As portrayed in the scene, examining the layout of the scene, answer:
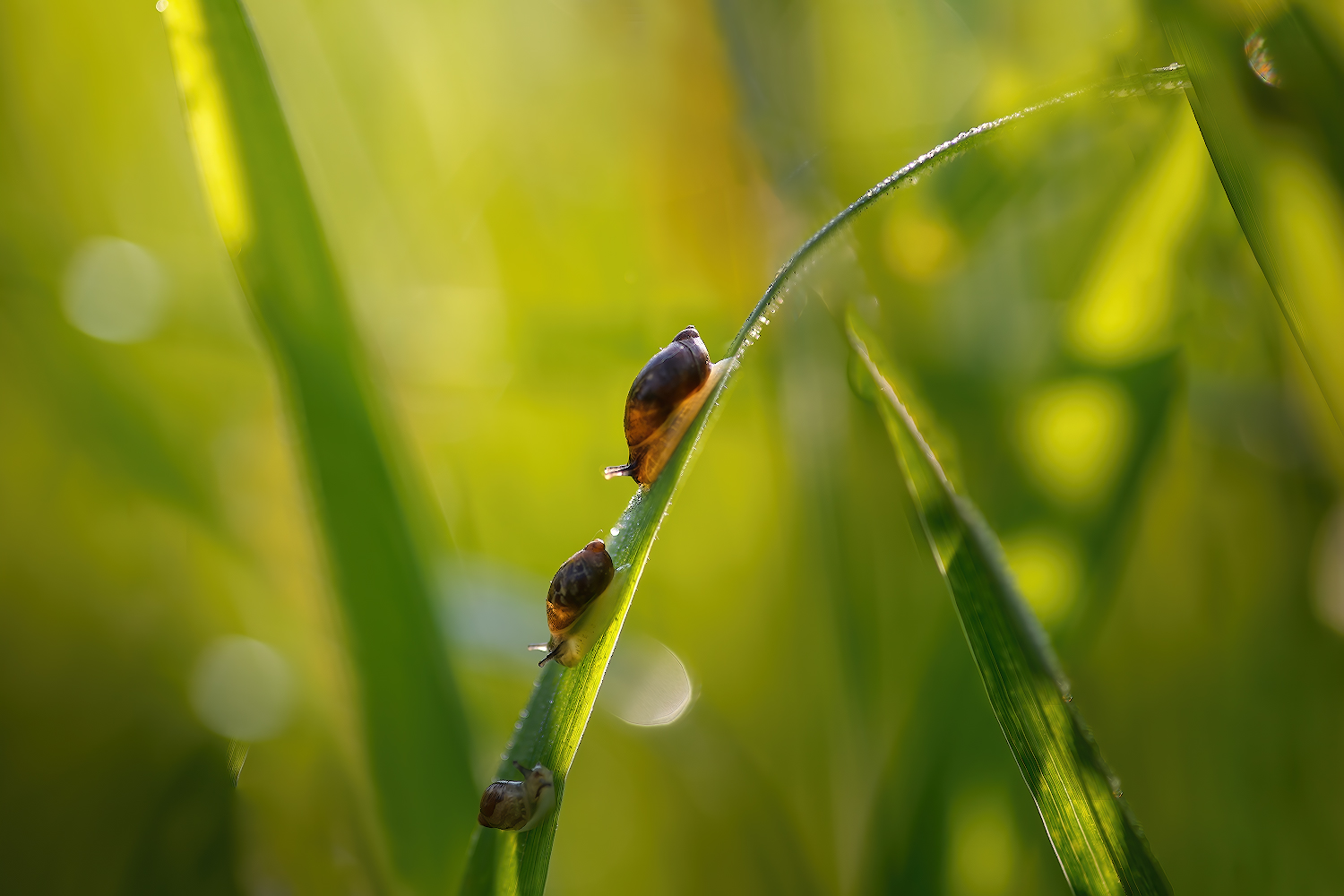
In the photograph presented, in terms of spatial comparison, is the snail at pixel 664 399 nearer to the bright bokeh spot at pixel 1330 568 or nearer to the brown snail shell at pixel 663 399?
the brown snail shell at pixel 663 399

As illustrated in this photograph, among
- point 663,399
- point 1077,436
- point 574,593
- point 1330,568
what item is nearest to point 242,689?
point 574,593

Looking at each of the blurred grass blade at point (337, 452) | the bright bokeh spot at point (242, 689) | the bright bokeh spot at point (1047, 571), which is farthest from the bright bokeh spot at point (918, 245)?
the bright bokeh spot at point (242, 689)

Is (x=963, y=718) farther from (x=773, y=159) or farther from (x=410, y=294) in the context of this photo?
(x=410, y=294)

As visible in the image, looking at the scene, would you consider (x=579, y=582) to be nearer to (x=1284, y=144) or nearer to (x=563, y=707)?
(x=563, y=707)

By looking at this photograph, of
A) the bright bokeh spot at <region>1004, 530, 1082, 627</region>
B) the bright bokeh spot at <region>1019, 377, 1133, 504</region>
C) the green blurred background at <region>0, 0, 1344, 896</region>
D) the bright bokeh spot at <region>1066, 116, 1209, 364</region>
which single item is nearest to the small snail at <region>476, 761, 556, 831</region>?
the green blurred background at <region>0, 0, 1344, 896</region>

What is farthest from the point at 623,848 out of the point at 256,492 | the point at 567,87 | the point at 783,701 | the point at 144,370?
the point at 567,87

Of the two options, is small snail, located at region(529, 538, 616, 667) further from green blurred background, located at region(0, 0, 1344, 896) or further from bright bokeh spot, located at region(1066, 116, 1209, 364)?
bright bokeh spot, located at region(1066, 116, 1209, 364)
